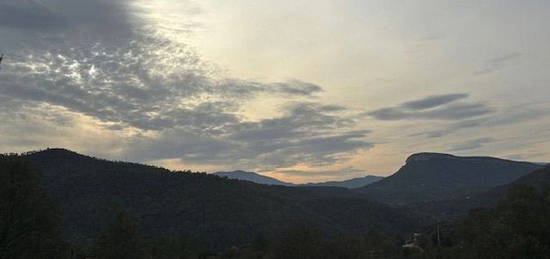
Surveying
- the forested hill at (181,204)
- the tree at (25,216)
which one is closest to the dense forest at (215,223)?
the tree at (25,216)

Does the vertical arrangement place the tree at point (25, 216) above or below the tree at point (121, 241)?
above

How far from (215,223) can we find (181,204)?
1872cm

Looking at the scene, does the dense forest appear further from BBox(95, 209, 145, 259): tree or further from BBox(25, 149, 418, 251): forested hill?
BBox(25, 149, 418, 251): forested hill

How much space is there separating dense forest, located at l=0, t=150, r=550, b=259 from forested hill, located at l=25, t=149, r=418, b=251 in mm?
442

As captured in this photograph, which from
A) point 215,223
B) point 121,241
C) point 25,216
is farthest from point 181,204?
point 25,216

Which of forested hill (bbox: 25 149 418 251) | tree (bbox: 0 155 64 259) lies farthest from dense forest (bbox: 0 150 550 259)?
forested hill (bbox: 25 149 418 251)

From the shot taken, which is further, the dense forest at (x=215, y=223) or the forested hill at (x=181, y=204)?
the forested hill at (x=181, y=204)

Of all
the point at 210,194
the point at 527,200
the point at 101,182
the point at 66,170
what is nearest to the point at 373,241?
the point at 527,200

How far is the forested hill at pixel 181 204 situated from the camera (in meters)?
143

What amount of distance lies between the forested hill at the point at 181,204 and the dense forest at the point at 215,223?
0.44 metres

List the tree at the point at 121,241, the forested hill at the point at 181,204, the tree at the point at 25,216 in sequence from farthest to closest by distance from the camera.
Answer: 1. the forested hill at the point at 181,204
2. the tree at the point at 121,241
3. the tree at the point at 25,216

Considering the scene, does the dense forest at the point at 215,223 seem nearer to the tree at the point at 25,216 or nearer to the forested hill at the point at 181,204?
the tree at the point at 25,216

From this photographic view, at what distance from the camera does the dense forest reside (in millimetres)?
37125

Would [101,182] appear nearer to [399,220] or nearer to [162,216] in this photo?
[162,216]
